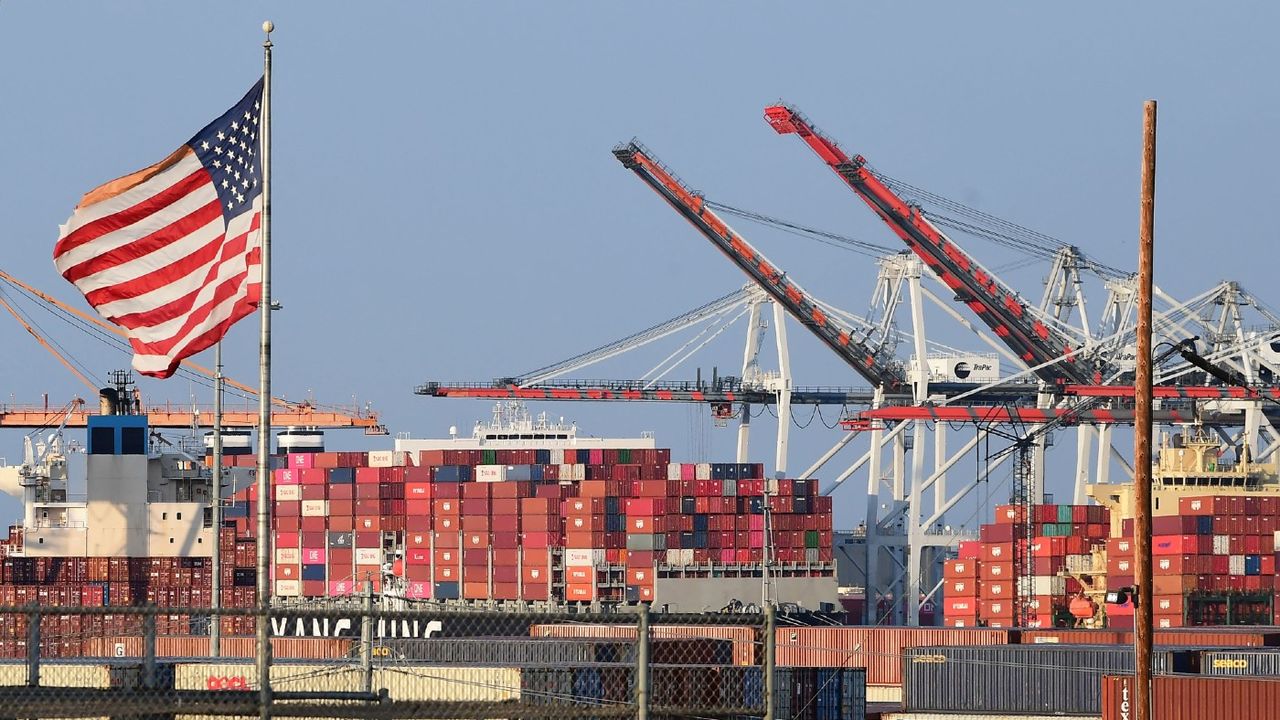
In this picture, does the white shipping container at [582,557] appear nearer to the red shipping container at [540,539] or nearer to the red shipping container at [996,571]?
the red shipping container at [540,539]

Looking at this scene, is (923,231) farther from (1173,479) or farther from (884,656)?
(884,656)

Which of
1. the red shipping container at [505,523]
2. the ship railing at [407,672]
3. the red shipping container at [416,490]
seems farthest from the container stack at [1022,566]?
the ship railing at [407,672]

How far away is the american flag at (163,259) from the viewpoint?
20.1 metres

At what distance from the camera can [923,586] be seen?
345ft

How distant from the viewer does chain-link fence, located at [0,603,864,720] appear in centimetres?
1270

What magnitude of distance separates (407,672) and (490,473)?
78984mm

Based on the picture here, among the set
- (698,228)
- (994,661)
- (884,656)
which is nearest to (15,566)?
(698,228)

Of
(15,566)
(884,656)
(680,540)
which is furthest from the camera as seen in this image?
(680,540)

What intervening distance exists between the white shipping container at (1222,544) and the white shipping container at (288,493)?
4566 cm

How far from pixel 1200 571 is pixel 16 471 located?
47.1m

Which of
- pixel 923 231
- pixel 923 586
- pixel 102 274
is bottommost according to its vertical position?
pixel 923 586

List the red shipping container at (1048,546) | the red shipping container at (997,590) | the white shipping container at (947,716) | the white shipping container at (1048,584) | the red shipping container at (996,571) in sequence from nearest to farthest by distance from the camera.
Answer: the white shipping container at (947,716) < the white shipping container at (1048,584) < the red shipping container at (1048,546) < the red shipping container at (997,590) < the red shipping container at (996,571)

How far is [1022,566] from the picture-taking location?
76.2 m

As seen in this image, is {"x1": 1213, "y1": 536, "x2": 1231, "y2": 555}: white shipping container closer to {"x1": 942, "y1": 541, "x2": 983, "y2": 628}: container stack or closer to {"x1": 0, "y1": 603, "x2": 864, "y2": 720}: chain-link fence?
{"x1": 942, "y1": 541, "x2": 983, "y2": 628}: container stack
